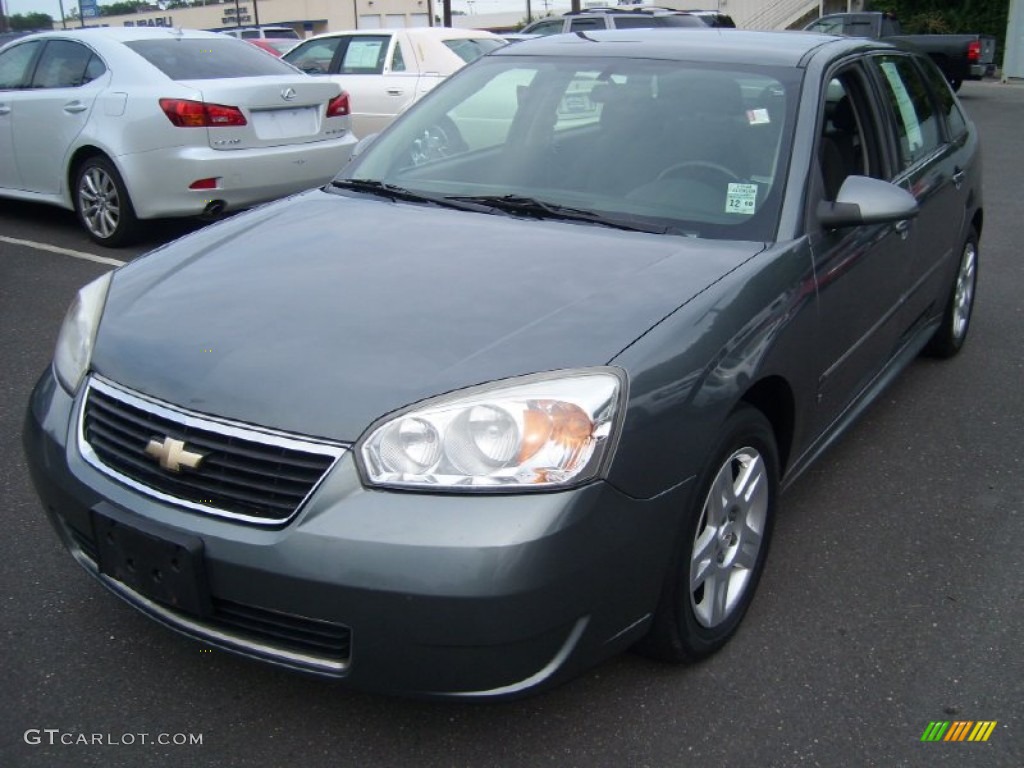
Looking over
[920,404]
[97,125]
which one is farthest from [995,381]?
[97,125]

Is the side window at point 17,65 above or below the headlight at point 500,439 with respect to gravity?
above

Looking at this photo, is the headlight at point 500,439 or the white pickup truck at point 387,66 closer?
the headlight at point 500,439


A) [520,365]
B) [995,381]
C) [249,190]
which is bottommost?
[995,381]

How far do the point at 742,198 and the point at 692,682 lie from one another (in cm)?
142

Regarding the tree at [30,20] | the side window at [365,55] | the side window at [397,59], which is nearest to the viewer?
the side window at [397,59]

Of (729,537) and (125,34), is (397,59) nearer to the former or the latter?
(125,34)

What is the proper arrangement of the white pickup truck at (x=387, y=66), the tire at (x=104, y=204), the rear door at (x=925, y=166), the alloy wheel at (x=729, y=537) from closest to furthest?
the alloy wheel at (x=729, y=537)
the rear door at (x=925, y=166)
the tire at (x=104, y=204)
the white pickup truck at (x=387, y=66)

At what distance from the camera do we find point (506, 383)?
2.27 metres

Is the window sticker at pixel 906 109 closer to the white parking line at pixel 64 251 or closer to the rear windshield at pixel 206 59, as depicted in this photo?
the rear windshield at pixel 206 59

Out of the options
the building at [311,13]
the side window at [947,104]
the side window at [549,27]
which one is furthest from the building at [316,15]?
the side window at [947,104]

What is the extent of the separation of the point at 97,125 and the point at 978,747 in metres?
6.60

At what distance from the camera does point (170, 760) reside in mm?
2395

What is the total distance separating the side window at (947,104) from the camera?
4.88 m

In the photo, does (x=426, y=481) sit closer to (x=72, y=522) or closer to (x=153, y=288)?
(x=72, y=522)
